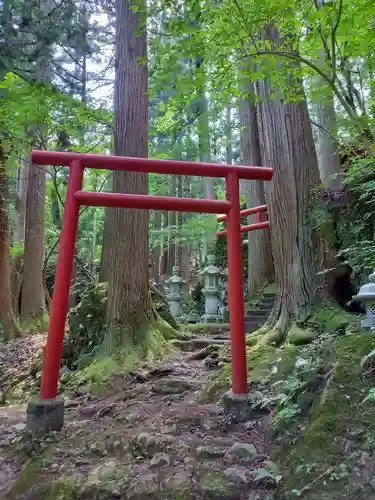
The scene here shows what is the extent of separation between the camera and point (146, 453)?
9.38ft

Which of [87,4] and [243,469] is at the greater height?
[87,4]

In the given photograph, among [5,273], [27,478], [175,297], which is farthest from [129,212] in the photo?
[175,297]

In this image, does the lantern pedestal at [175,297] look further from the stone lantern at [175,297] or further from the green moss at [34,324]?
the green moss at [34,324]

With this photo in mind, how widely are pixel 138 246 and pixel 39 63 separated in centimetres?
573

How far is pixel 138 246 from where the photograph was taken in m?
5.43

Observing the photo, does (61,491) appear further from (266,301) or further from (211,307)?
(211,307)

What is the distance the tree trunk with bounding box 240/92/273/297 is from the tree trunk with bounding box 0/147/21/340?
5.14 meters

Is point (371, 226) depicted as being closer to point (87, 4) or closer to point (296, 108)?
point (296, 108)

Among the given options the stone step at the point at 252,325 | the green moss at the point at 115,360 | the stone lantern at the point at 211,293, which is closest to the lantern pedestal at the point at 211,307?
the stone lantern at the point at 211,293

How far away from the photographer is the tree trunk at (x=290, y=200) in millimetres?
4469

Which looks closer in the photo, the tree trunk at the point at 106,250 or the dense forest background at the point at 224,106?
the dense forest background at the point at 224,106

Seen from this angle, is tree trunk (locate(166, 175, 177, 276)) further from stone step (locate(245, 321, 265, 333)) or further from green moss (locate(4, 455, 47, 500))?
green moss (locate(4, 455, 47, 500))

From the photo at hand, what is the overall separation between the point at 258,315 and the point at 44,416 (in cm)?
477

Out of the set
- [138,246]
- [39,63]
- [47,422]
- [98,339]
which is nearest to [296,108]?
[138,246]
